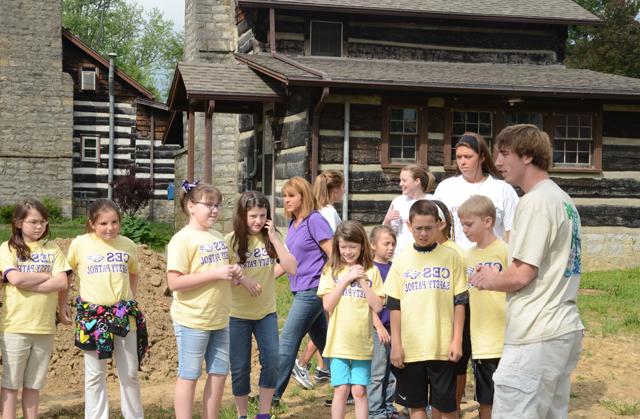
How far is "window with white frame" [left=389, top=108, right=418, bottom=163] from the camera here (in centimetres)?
1430

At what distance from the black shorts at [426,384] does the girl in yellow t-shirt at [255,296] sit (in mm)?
1039

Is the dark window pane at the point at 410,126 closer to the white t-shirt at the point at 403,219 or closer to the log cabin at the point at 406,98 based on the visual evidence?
the log cabin at the point at 406,98

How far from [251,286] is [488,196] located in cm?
186

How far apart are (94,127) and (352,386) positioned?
25244 millimetres

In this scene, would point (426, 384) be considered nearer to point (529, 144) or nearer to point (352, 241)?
point (352, 241)

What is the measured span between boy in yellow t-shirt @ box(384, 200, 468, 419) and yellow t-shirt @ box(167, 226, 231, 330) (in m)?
1.10

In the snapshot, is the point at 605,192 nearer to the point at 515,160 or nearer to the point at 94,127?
the point at 515,160

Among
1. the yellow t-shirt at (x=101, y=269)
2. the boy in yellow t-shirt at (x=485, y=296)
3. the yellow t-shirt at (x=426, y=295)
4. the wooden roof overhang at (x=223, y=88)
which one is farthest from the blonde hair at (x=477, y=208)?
the wooden roof overhang at (x=223, y=88)

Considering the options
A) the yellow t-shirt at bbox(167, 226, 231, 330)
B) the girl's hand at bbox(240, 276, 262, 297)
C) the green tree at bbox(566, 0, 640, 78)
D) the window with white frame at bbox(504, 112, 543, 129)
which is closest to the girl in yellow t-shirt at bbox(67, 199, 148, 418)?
the yellow t-shirt at bbox(167, 226, 231, 330)

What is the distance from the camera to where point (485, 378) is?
5.12 metres

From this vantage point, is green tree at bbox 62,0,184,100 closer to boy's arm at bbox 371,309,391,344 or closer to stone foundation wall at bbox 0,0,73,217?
stone foundation wall at bbox 0,0,73,217

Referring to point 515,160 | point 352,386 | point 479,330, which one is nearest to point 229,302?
point 352,386

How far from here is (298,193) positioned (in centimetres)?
600

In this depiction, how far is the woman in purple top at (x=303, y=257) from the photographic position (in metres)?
6.01
